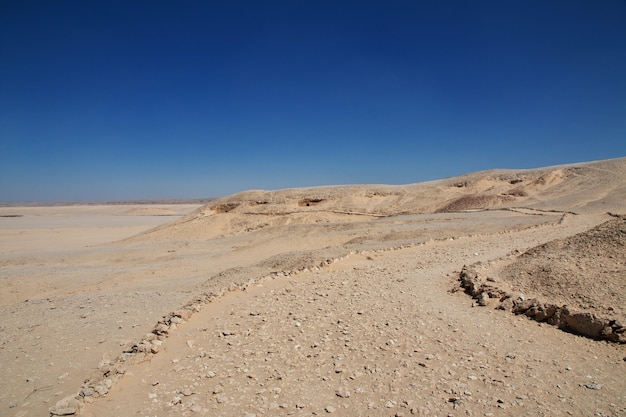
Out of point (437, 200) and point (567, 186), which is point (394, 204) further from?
point (567, 186)

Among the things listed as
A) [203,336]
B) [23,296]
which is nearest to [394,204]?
[23,296]

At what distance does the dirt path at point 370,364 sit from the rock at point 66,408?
12 cm

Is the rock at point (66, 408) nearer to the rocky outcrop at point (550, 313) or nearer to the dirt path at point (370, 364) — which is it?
the dirt path at point (370, 364)

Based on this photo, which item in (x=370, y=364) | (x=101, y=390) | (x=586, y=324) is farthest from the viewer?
(x=586, y=324)

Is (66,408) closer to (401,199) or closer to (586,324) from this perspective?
(586,324)

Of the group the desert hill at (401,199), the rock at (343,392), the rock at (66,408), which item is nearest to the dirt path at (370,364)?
the rock at (343,392)

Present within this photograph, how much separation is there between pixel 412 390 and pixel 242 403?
6.13 feet

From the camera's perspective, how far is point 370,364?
4.78m

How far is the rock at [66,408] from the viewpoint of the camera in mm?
4023

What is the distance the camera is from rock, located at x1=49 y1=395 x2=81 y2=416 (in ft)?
13.2

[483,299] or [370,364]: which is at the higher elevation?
[483,299]

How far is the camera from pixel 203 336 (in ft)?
19.5

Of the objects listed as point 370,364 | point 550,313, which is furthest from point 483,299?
point 370,364

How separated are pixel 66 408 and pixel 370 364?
3.44m
